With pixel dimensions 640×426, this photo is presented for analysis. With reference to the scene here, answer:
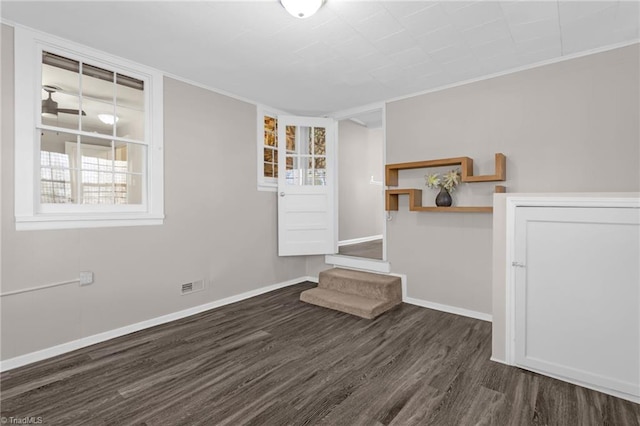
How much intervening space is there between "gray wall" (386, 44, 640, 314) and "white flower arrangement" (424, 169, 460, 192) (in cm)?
11

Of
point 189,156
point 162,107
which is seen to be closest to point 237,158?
point 189,156

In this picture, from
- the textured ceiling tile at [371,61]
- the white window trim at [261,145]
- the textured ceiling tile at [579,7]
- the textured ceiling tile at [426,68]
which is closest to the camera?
the textured ceiling tile at [579,7]

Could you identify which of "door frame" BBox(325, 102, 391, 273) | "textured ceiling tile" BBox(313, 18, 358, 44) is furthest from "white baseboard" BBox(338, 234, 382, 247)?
"textured ceiling tile" BBox(313, 18, 358, 44)

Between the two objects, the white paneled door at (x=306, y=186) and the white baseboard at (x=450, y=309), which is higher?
the white paneled door at (x=306, y=186)

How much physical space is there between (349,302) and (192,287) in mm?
1672

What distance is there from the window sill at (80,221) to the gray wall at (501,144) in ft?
8.67

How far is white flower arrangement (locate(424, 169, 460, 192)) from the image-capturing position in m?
3.26

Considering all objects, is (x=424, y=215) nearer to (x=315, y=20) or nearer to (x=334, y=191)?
(x=334, y=191)

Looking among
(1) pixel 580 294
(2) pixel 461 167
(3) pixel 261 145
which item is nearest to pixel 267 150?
(3) pixel 261 145

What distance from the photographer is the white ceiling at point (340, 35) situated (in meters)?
2.09

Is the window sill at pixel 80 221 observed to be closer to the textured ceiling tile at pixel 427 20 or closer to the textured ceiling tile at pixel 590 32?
the textured ceiling tile at pixel 427 20

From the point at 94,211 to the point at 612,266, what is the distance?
3.76m

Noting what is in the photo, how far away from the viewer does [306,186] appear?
4.25m

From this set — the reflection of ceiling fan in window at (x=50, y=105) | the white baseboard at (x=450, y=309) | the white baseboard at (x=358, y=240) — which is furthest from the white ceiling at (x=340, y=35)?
the white baseboard at (x=358, y=240)
